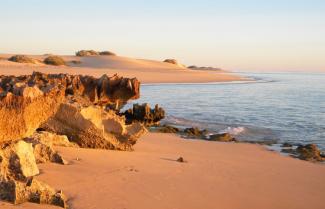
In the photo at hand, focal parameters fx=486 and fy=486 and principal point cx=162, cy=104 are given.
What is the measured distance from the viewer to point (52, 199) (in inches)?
193

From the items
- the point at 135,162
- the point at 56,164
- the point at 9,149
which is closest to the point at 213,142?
the point at 135,162

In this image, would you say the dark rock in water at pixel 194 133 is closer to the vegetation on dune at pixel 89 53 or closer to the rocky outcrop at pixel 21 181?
the rocky outcrop at pixel 21 181

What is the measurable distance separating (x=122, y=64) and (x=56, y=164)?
54.4 meters

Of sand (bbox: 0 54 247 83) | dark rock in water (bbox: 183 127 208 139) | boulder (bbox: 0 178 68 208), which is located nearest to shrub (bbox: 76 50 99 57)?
sand (bbox: 0 54 247 83)

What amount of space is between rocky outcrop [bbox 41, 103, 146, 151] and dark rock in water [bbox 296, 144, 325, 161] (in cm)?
386

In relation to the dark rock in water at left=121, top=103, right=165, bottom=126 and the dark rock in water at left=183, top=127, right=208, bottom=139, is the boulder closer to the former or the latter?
the dark rock in water at left=183, top=127, right=208, bottom=139

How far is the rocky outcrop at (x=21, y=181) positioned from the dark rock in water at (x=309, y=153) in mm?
6402

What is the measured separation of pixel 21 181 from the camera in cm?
530

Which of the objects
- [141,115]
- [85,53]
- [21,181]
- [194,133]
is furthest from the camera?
[85,53]

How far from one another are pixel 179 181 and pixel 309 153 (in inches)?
200

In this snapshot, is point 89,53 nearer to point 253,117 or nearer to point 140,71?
point 140,71

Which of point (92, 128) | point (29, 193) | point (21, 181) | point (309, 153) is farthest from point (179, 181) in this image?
point (309, 153)

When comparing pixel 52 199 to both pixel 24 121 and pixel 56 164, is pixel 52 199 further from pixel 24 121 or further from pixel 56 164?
pixel 56 164

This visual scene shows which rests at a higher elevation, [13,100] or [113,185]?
[13,100]
